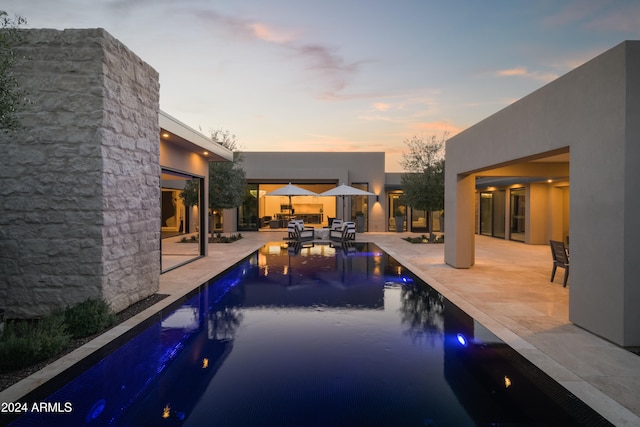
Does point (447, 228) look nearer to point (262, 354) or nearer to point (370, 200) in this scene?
point (262, 354)

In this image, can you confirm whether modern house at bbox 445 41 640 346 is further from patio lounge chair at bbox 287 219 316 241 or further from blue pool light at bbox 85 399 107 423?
patio lounge chair at bbox 287 219 316 241

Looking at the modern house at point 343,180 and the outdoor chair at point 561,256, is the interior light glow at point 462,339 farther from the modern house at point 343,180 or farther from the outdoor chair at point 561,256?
the modern house at point 343,180

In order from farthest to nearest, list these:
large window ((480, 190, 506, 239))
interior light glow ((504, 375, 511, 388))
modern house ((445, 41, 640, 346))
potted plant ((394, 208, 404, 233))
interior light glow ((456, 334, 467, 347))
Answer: potted plant ((394, 208, 404, 233)) < large window ((480, 190, 506, 239)) < interior light glow ((456, 334, 467, 347)) < modern house ((445, 41, 640, 346)) < interior light glow ((504, 375, 511, 388))

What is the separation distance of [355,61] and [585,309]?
508 inches

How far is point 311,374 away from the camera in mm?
3822

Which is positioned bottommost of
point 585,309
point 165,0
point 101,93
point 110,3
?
point 585,309

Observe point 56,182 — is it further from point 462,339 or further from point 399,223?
point 399,223

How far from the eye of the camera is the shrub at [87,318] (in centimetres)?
488

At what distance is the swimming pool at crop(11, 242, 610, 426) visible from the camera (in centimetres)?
303

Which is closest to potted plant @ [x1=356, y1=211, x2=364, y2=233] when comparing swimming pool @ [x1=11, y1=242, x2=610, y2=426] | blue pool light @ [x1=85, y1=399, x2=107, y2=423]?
swimming pool @ [x1=11, y1=242, x2=610, y2=426]

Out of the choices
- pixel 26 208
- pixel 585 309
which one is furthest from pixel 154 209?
pixel 585 309

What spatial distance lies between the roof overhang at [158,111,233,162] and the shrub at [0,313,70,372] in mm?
Answer: 4821

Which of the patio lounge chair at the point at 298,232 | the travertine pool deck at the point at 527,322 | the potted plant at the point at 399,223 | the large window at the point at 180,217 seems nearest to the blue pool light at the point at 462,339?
the travertine pool deck at the point at 527,322

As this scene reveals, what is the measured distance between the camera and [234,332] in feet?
17.3
